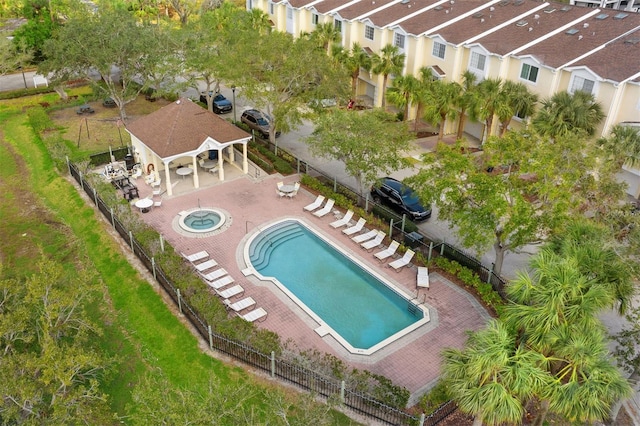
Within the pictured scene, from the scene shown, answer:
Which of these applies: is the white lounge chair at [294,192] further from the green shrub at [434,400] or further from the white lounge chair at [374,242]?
the green shrub at [434,400]

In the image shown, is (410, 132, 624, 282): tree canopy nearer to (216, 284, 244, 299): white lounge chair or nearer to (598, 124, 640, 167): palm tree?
(598, 124, 640, 167): palm tree

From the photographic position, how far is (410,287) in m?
23.7

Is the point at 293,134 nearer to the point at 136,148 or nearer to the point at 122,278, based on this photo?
the point at 136,148

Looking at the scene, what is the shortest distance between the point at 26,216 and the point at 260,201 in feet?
44.6

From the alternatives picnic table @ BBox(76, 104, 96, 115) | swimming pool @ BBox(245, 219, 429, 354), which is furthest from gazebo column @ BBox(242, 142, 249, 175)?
picnic table @ BBox(76, 104, 96, 115)

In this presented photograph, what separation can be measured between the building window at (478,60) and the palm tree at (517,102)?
412 cm

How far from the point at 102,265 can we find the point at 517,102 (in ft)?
89.7

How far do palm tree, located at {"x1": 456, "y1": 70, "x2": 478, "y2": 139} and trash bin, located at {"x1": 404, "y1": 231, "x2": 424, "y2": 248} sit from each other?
486 inches

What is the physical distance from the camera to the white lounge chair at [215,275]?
23.1 m

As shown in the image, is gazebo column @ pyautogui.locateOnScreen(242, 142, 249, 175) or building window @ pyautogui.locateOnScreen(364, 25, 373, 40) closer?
gazebo column @ pyautogui.locateOnScreen(242, 142, 249, 175)

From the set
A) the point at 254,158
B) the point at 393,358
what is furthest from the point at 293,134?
the point at 393,358

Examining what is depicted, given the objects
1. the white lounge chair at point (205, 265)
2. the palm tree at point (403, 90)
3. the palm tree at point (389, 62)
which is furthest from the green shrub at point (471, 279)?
the palm tree at point (389, 62)

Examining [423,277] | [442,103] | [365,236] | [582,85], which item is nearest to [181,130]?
[365,236]

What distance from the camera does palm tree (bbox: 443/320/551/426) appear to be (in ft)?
39.3
